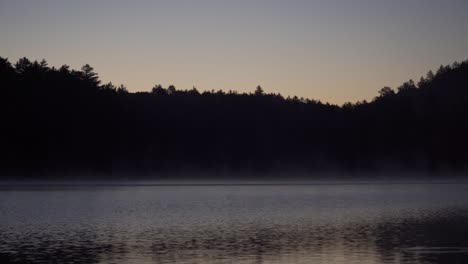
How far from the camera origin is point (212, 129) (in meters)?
158

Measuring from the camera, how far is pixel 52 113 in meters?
126

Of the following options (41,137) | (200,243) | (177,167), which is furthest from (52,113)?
(200,243)

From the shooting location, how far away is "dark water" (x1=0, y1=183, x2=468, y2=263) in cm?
2691

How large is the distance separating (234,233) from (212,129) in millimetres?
122840

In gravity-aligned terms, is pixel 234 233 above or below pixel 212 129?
below

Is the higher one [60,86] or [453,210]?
[60,86]

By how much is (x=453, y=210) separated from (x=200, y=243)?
24.5 metres

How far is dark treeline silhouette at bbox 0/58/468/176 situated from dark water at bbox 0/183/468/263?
72281 mm

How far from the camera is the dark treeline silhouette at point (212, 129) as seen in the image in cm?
12481

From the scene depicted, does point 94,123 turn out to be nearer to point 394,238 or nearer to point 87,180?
point 87,180

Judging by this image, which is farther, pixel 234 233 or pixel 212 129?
pixel 212 129

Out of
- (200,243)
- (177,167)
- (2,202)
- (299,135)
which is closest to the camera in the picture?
(200,243)

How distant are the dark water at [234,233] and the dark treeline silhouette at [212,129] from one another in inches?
2846

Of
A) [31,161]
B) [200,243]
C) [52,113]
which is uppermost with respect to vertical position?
[52,113]
